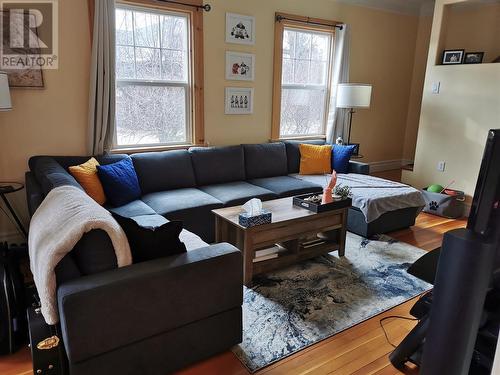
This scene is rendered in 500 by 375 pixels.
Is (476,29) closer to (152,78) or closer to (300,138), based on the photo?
(300,138)

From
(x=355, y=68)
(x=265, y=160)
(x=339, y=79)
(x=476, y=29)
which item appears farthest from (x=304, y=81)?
(x=476, y=29)

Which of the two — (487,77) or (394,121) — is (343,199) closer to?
(487,77)

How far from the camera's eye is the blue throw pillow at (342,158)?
4.35 metres

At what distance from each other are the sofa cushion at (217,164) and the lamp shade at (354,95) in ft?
5.20

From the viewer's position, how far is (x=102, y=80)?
10.8 feet

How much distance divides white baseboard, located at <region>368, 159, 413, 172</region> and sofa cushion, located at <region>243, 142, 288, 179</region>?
2.26 metres

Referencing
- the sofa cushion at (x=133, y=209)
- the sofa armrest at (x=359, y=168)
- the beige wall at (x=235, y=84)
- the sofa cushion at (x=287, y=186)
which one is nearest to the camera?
the sofa cushion at (x=133, y=209)

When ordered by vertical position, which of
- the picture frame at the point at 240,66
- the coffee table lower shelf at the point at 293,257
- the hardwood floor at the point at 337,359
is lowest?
the hardwood floor at the point at 337,359

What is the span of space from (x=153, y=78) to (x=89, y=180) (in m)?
1.36

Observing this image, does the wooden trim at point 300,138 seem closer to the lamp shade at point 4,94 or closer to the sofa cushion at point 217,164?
the sofa cushion at point 217,164

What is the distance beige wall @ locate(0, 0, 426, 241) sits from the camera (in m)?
3.12

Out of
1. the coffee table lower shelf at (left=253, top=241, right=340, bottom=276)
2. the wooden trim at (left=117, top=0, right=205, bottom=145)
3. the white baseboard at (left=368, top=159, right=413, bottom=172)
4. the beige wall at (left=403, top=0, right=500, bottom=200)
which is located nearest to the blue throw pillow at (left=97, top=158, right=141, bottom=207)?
the wooden trim at (left=117, top=0, right=205, bottom=145)

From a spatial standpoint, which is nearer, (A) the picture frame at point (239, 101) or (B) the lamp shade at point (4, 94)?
(B) the lamp shade at point (4, 94)

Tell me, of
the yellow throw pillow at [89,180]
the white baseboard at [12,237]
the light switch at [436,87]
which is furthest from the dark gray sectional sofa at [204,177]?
the light switch at [436,87]
